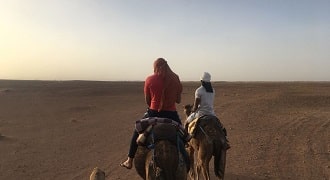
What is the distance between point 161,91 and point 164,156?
4.19 ft

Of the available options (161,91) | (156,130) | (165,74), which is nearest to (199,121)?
(161,91)

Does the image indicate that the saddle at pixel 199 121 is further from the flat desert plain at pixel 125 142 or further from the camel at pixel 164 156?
the camel at pixel 164 156

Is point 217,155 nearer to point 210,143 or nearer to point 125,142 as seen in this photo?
point 210,143

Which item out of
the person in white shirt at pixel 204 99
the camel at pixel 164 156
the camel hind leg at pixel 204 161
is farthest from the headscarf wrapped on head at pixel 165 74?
the person in white shirt at pixel 204 99

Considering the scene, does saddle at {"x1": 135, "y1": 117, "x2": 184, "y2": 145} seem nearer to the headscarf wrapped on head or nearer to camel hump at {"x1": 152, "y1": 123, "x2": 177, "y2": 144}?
camel hump at {"x1": 152, "y1": 123, "x2": 177, "y2": 144}

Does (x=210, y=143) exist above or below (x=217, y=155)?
above

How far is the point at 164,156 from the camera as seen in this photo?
6.88 m

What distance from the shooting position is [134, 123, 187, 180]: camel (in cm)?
684

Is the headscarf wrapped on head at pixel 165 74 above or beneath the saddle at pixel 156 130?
above

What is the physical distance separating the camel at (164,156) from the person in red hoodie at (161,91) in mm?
429

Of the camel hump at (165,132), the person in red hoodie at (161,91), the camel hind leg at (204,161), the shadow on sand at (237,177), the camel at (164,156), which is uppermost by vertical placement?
the person in red hoodie at (161,91)

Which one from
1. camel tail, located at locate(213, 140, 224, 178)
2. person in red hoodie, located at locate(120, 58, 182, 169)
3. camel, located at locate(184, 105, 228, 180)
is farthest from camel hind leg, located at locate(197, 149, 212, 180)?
person in red hoodie, located at locate(120, 58, 182, 169)

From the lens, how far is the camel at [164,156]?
6.84 meters

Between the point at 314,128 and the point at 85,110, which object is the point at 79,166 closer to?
the point at 314,128
